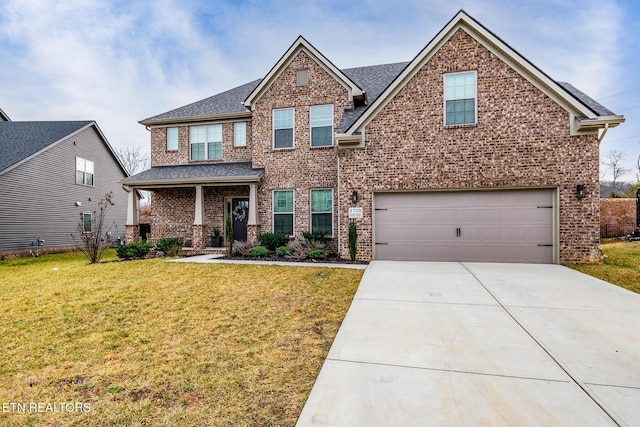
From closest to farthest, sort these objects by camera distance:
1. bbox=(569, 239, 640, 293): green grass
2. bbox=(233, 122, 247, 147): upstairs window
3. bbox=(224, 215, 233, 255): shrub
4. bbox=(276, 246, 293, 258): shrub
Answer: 1. bbox=(569, 239, 640, 293): green grass
2. bbox=(276, 246, 293, 258): shrub
3. bbox=(224, 215, 233, 255): shrub
4. bbox=(233, 122, 247, 147): upstairs window

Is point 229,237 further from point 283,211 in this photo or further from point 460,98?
point 460,98

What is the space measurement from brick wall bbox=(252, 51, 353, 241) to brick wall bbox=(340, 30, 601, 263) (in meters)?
2.20

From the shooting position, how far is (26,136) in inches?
631

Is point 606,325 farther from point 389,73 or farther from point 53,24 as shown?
point 53,24

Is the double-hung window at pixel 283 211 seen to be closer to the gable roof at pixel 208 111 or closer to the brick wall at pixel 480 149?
the brick wall at pixel 480 149

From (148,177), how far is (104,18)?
8350mm

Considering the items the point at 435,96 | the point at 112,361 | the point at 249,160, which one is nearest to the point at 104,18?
the point at 249,160

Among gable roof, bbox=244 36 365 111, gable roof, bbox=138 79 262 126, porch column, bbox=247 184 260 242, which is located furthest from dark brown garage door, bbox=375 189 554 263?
gable roof, bbox=138 79 262 126

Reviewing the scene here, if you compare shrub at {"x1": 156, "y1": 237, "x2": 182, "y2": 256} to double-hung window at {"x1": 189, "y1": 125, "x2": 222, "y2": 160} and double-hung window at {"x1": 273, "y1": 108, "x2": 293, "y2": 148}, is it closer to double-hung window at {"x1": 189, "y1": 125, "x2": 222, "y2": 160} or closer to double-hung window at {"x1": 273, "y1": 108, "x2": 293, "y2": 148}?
double-hung window at {"x1": 189, "y1": 125, "x2": 222, "y2": 160}

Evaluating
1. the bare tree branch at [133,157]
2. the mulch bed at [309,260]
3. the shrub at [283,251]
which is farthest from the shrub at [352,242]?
the bare tree branch at [133,157]

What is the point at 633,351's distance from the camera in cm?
318

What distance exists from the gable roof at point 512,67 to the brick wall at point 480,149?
0.17m

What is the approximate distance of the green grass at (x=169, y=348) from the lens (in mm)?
2340

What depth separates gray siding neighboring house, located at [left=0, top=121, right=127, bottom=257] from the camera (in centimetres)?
1377
